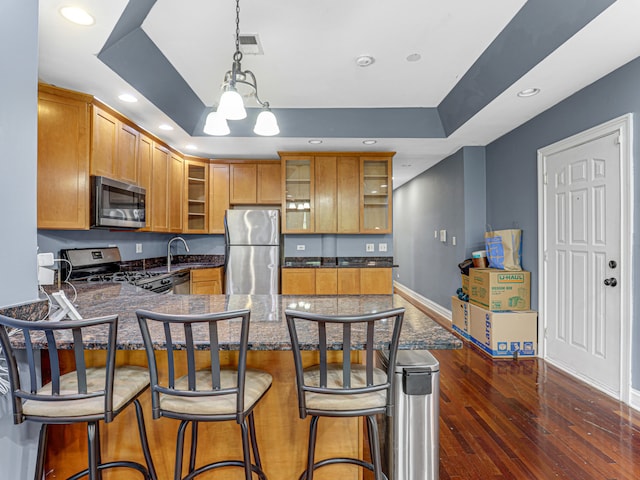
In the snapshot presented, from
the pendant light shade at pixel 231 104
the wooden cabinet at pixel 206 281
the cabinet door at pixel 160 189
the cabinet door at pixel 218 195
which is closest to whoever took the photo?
the pendant light shade at pixel 231 104

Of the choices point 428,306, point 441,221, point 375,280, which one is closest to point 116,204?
point 375,280

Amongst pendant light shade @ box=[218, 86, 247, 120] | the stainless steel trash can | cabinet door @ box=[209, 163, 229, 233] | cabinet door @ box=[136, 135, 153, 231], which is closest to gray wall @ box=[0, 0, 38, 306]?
pendant light shade @ box=[218, 86, 247, 120]

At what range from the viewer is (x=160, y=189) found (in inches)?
159

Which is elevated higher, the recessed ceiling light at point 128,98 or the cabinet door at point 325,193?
the recessed ceiling light at point 128,98

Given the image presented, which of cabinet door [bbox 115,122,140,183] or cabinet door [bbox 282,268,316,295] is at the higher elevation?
cabinet door [bbox 115,122,140,183]

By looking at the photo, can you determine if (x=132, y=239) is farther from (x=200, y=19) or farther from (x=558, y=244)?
(x=558, y=244)

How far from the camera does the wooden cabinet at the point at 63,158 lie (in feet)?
8.39

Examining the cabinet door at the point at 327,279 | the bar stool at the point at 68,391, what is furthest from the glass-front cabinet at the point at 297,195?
the bar stool at the point at 68,391

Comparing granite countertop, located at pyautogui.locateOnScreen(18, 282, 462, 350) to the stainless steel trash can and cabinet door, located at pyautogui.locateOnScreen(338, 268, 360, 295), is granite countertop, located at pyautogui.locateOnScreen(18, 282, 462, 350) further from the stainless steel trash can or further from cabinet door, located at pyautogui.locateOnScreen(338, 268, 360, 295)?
cabinet door, located at pyautogui.locateOnScreen(338, 268, 360, 295)

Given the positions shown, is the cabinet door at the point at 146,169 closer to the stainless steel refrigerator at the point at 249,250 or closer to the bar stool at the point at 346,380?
the stainless steel refrigerator at the point at 249,250

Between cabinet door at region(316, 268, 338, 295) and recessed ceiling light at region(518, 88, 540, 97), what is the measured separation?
2.73 meters

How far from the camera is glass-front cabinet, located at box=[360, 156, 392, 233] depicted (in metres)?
4.58

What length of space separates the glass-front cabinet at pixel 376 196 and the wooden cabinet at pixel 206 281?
2045 mm

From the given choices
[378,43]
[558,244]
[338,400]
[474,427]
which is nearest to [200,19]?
[378,43]
